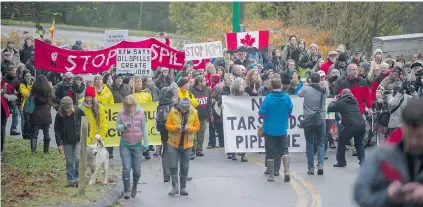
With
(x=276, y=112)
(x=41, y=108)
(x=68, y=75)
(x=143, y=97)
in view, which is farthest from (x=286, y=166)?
(x=68, y=75)

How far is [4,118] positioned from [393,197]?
589 inches

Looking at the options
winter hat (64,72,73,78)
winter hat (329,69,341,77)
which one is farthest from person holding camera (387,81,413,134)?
winter hat (64,72,73,78)

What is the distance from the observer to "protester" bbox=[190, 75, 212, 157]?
62.4ft

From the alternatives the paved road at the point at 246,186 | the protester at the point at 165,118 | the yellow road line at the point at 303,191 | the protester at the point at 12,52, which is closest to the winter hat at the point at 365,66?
the paved road at the point at 246,186

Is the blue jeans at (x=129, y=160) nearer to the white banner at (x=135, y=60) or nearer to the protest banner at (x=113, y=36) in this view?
the white banner at (x=135, y=60)

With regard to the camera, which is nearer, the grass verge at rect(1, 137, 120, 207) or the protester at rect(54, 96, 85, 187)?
the grass verge at rect(1, 137, 120, 207)

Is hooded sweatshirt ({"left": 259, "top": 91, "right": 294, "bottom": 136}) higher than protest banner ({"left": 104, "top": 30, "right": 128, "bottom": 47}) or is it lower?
lower

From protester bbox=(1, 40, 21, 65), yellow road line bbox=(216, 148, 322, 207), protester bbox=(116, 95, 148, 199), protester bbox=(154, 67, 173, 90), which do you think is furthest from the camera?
protester bbox=(1, 40, 21, 65)

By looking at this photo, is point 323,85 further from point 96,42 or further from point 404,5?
point 96,42

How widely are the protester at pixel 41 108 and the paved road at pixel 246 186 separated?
1.92 metres

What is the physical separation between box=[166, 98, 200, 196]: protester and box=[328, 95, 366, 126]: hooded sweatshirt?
137 inches

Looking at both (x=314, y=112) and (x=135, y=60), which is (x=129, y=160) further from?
(x=135, y=60)

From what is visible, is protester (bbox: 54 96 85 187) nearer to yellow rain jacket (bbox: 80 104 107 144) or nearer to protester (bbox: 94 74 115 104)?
yellow rain jacket (bbox: 80 104 107 144)

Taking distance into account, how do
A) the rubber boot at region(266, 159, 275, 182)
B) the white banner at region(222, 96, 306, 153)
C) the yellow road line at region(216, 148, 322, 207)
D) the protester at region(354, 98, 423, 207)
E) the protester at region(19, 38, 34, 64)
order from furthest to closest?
the protester at region(19, 38, 34, 64), the white banner at region(222, 96, 306, 153), the rubber boot at region(266, 159, 275, 182), the yellow road line at region(216, 148, 322, 207), the protester at region(354, 98, 423, 207)
